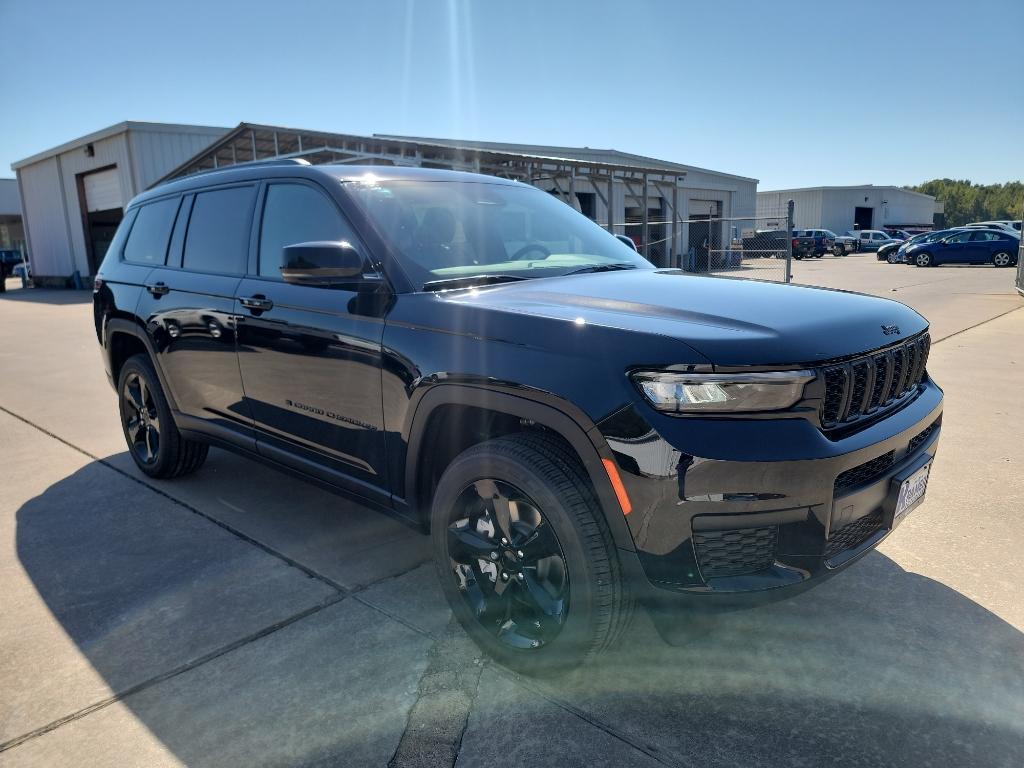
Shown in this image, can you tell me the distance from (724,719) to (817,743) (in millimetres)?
279

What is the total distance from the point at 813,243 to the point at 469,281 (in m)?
40.5

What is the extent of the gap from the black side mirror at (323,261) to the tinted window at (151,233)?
1.99 m

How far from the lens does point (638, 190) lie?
30.8m

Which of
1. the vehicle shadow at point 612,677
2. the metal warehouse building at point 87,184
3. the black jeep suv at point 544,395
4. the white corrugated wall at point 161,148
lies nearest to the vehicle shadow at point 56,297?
the metal warehouse building at point 87,184

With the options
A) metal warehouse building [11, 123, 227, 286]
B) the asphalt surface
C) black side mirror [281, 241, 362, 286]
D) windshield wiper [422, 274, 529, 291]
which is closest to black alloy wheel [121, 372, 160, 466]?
the asphalt surface

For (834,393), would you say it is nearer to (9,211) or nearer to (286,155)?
(286,155)

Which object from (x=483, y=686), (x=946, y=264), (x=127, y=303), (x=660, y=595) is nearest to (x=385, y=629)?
(x=483, y=686)

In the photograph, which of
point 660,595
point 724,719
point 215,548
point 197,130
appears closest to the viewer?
point 660,595

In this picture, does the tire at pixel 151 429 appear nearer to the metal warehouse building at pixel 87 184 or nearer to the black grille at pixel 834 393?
the black grille at pixel 834 393

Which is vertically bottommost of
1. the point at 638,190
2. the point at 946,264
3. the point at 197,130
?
the point at 946,264

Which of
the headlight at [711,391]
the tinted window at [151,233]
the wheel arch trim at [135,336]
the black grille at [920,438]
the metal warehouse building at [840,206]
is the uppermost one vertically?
the metal warehouse building at [840,206]

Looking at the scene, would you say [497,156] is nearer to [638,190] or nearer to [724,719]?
[638,190]

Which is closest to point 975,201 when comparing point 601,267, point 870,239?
point 870,239

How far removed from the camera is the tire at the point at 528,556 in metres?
2.23
